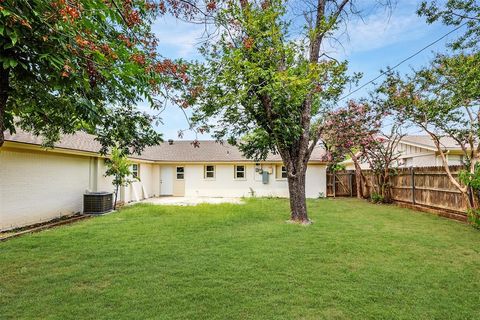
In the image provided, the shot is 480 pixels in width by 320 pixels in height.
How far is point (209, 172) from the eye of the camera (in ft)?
65.2

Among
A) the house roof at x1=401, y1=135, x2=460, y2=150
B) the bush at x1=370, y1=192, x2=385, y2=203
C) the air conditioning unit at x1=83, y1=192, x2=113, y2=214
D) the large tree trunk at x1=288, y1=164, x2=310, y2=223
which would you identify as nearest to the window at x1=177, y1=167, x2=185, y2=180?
the air conditioning unit at x1=83, y1=192, x2=113, y2=214

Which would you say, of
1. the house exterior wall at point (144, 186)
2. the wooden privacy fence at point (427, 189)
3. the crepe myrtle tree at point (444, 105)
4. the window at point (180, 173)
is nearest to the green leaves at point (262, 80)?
A: the crepe myrtle tree at point (444, 105)

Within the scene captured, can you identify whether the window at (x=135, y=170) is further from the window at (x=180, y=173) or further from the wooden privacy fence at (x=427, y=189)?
the wooden privacy fence at (x=427, y=189)

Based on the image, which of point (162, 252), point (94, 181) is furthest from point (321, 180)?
point (162, 252)

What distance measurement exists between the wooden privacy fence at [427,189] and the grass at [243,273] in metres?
2.33

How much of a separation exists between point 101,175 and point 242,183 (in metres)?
8.91

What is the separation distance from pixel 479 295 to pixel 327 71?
239 inches

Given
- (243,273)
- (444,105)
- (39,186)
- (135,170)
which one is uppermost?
(444,105)

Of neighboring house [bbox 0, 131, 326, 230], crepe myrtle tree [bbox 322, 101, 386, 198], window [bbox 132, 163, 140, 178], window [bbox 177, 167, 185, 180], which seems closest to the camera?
neighboring house [bbox 0, 131, 326, 230]

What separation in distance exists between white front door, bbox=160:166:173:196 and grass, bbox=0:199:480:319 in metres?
11.6

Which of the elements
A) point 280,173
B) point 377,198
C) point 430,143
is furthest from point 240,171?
point 430,143

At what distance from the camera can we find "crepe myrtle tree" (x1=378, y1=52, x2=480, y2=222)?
897 centimetres

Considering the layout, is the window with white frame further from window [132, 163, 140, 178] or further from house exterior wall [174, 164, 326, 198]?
window [132, 163, 140, 178]

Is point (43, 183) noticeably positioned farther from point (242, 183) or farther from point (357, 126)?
point (357, 126)
